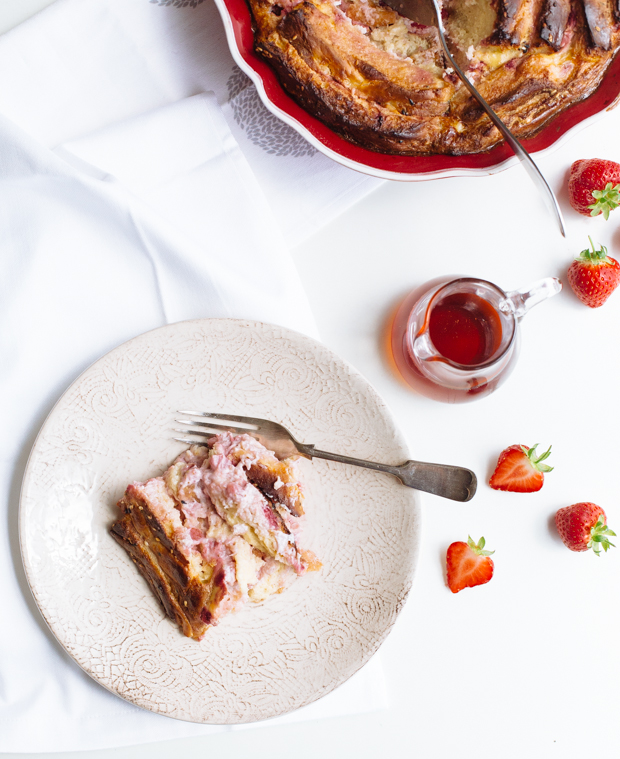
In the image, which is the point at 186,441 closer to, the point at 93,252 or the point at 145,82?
the point at 93,252

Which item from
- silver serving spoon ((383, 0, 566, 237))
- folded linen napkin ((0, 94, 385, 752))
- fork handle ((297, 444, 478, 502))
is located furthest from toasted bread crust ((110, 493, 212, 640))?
silver serving spoon ((383, 0, 566, 237))

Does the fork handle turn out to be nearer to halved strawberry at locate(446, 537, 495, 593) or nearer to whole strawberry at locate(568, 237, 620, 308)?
halved strawberry at locate(446, 537, 495, 593)

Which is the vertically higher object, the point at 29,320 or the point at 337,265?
the point at 29,320

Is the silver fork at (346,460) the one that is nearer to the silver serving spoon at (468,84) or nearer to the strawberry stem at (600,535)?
the strawberry stem at (600,535)

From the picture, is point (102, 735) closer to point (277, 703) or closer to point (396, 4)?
point (277, 703)

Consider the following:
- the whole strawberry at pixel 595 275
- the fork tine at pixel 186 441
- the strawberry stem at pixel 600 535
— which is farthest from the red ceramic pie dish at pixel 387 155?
the strawberry stem at pixel 600 535

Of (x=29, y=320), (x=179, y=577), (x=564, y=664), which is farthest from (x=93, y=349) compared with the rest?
(x=564, y=664)

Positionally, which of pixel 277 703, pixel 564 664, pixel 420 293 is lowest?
pixel 564 664
